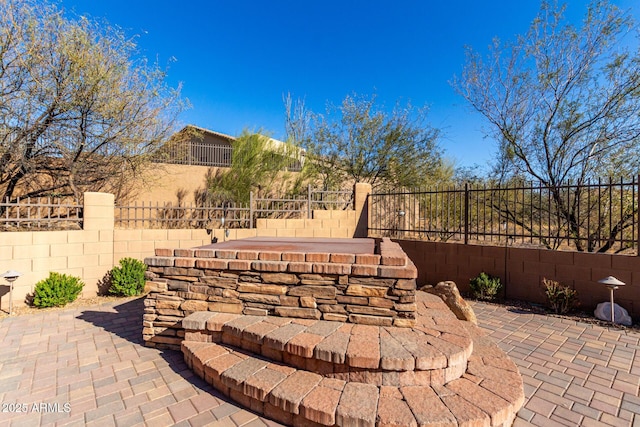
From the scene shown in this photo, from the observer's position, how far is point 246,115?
10344 millimetres

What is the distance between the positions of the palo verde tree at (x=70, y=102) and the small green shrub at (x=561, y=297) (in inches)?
341

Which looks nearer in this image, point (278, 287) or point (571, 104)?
point (278, 287)

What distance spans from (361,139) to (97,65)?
23.9ft

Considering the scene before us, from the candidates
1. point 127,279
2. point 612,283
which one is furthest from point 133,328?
point 612,283

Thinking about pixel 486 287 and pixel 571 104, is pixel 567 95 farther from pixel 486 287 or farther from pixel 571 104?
pixel 486 287

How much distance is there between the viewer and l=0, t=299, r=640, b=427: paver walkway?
1981 mm

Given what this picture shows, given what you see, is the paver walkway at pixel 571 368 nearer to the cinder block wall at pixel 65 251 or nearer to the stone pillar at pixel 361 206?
the stone pillar at pixel 361 206

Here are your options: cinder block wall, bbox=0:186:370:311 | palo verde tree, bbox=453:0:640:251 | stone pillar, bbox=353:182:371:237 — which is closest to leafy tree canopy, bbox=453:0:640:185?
palo verde tree, bbox=453:0:640:251

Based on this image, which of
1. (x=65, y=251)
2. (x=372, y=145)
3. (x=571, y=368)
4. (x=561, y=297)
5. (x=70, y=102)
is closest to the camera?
(x=571, y=368)

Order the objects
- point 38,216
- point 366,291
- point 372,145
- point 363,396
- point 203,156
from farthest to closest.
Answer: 1. point 203,156
2. point 372,145
3. point 38,216
4. point 366,291
5. point 363,396

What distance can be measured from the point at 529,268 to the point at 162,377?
552cm

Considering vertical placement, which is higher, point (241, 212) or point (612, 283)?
point (241, 212)

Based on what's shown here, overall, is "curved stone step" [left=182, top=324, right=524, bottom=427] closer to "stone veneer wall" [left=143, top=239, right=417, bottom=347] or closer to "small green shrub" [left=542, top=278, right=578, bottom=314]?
"stone veneer wall" [left=143, top=239, right=417, bottom=347]

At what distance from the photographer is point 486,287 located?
5.21 meters
